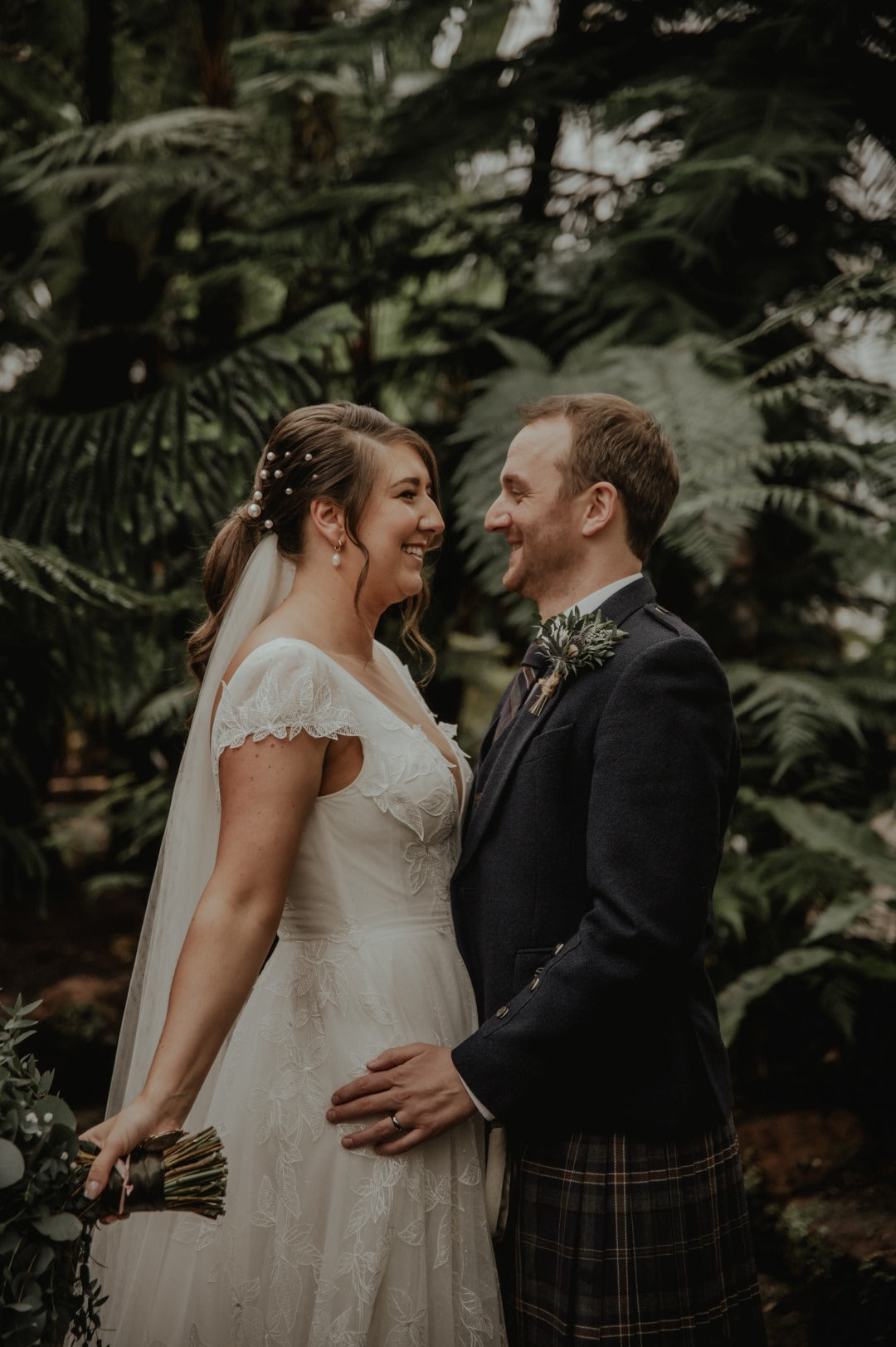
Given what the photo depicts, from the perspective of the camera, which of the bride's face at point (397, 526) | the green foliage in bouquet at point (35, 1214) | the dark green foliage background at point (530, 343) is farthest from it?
the dark green foliage background at point (530, 343)

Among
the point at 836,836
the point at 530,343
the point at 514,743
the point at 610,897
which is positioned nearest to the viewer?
the point at 610,897

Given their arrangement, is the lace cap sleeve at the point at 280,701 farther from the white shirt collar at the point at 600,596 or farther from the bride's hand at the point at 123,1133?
the bride's hand at the point at 123,1133

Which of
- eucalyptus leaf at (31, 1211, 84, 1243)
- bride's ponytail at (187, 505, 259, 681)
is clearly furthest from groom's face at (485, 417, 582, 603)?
eucalyptus leaf at (31, 1211, 84, 1243)

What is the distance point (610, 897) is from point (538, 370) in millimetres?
2450

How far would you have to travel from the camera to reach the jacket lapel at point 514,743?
6.22 ft

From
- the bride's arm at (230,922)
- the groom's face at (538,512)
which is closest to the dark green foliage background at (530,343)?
the groom's face at (538,512)

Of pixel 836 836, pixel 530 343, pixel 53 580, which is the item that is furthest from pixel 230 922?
pixel 530 343

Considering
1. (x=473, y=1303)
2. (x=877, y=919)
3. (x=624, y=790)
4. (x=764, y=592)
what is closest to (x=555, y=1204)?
(x=473, y=1303)

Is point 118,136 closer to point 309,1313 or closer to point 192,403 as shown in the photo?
point 192,403

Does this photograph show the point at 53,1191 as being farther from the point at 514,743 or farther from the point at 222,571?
the point at 222,571

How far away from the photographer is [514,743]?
1.94m

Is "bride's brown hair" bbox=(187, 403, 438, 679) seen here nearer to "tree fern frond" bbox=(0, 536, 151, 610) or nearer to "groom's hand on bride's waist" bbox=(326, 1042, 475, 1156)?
"groom's hand on bride's waist" bbox=(326, 1042, 475, 1156)

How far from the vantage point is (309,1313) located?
1.77 metres

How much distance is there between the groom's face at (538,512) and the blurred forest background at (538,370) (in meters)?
1.12
